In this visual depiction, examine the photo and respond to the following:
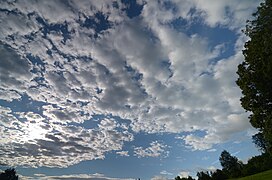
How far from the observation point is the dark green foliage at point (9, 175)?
566 ft

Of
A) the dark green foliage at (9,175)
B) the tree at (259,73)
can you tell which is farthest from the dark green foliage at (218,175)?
the dark green foliage at (9,175)

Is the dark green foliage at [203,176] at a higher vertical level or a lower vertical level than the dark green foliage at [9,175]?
lower

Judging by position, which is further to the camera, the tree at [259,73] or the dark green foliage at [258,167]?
the dark green foliage at [258,167]

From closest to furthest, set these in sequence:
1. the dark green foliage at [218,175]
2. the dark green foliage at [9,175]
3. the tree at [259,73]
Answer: the tree at [259,73] < the dark green foliage at [218,175] < the dark green foliage at [9,175]

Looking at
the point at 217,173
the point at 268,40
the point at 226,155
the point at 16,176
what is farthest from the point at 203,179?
the point at 16,176

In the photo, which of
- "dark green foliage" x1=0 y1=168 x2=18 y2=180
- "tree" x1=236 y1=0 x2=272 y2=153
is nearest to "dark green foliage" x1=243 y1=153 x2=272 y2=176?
"tree" x1=236 y1=0 x2=272 y2=153

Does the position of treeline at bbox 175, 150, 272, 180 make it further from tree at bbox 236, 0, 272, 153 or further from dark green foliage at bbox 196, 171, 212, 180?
tree at bbox 236, 0, 272, 153

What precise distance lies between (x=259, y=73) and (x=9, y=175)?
185 meters

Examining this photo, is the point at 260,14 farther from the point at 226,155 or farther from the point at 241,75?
the point at 226,155

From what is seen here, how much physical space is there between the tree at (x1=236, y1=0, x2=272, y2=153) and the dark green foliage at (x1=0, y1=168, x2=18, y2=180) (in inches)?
7139

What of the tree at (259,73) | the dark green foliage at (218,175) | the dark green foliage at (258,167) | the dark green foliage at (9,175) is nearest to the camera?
the tree at (259,73)

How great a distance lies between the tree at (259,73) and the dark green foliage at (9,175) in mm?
181323

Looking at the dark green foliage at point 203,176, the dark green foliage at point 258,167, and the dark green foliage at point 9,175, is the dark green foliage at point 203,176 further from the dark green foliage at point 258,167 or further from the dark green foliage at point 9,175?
the dark green foliage at point 9,175

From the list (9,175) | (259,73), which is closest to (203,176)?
(259,73)
